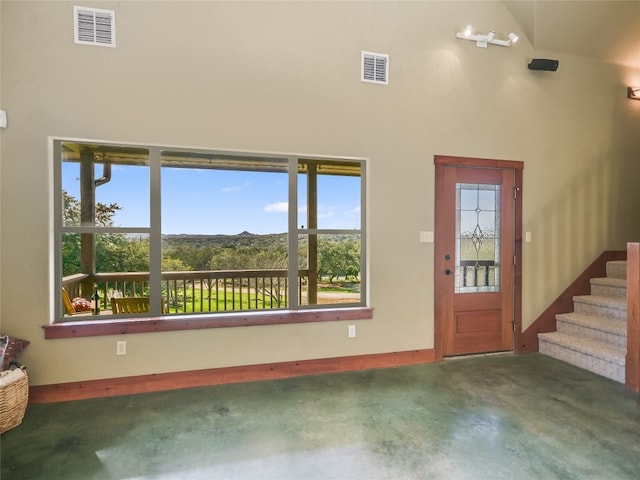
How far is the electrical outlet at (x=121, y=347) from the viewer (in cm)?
296

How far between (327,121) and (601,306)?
3691 millimetres

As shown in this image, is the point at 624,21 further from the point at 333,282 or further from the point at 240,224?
the point at 240,224

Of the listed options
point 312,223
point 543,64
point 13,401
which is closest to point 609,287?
point 543,64

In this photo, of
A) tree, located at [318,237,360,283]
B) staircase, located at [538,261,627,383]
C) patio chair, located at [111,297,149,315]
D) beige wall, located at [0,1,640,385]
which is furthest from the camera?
tree, located at [318,237,360,283]

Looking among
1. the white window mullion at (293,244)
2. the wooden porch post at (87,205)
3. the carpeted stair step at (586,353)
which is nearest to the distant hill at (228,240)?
the white window mullion at (293,244)

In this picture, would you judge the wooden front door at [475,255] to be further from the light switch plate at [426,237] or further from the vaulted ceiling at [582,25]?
the vaulted ceiling at [582,25]

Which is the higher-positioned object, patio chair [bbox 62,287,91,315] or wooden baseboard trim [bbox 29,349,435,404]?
patio chair [bbox 62,287,91,315]

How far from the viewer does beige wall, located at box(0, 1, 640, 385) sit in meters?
2.79

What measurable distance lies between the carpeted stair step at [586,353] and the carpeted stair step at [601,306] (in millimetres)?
399

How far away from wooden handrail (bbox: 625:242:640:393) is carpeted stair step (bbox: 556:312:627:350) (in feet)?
1.26

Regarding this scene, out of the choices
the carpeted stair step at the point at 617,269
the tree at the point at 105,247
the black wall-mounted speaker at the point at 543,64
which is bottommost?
the carpeted stair step at the point at 617,269

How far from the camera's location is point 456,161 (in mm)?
3818

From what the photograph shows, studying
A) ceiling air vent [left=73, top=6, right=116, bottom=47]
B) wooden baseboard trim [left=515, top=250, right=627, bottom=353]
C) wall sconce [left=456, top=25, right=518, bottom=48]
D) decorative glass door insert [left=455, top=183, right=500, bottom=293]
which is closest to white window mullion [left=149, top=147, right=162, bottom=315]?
ceiling air vent [left=73, top=6, right=116, bottom=47]

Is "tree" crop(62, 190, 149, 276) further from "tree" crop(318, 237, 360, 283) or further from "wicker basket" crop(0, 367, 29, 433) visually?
"tree" crop(318, 237, 360, 283)
